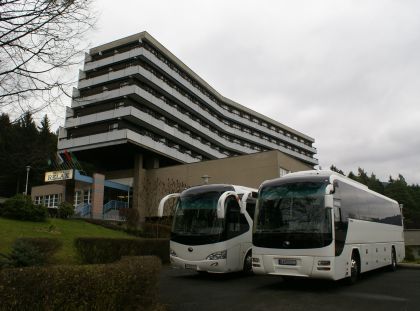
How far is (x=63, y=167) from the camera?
47594mm

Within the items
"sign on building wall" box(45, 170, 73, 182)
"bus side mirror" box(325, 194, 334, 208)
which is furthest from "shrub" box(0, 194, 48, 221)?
"bus side mirror" box(325, 194, 334, 208)

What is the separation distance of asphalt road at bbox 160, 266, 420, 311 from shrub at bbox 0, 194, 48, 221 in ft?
51.8

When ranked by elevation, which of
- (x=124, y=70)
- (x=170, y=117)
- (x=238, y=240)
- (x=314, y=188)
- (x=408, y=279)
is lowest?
(x=408, y=279)

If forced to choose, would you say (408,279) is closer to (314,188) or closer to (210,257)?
(314,188)

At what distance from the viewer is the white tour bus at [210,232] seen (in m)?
13.3

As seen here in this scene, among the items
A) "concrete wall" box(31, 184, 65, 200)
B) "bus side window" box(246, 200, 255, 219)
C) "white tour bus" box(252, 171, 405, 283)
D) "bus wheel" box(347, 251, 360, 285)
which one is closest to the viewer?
"white tour bus" box(252, 171, 405, 283)

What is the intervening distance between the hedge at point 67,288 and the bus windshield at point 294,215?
5.76 meters

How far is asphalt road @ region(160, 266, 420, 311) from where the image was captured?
29.2ft

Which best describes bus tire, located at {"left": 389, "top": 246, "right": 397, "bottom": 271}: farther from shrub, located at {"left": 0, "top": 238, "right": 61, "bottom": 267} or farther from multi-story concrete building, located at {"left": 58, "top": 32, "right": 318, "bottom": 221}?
multi-story concrete building, located at {"left": 58, "top": 32, "right": 318, "bottom": 221}

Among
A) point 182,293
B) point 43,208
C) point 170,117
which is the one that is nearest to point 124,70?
point 170,117

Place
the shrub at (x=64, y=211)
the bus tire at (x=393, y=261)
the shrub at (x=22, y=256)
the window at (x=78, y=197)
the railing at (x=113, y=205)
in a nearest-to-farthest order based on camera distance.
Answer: the shrub at (x=22, y=256) → the bus tire at (x=393, y=261) → the shrub at (x=64, y=211) → the railing at (x=113, y=205) → the window at (x=78, y=197)

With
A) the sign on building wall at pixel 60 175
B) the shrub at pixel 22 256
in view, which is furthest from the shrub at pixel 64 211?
the shrub at pixel 22 256

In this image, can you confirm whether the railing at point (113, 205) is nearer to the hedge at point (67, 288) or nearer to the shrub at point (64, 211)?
the shrub at point (64, 211)

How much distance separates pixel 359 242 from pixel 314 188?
296cm
